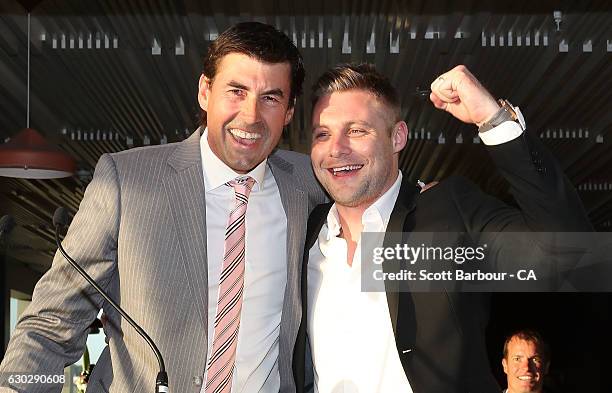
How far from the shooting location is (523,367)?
4957 mm

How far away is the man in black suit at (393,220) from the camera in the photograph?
1.75 m

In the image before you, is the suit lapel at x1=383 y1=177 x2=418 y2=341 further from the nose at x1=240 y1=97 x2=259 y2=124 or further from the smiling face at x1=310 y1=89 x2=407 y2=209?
the nose at x1=240 y1=97 x2=259 y2=124

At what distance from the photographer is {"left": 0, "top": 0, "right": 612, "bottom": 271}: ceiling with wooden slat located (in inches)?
215

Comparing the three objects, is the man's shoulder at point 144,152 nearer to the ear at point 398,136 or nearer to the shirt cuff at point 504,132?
the ear at point 398,136

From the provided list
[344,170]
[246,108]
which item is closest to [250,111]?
[246,108]

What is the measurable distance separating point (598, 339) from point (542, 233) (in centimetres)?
530

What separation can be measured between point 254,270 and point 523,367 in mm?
3309

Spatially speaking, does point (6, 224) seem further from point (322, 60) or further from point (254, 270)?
point (322, 60)

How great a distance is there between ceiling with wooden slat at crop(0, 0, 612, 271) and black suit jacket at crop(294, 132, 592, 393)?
3465 mm

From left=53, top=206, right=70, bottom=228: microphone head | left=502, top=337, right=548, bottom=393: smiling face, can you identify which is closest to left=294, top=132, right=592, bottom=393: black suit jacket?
left=53, top=206, right=70, bottom=228: microphone head

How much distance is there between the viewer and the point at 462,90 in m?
1.81

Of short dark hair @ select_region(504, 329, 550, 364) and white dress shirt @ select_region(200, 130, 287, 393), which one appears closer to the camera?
white dress shirt @ select_region(200, 130, 287, 393)

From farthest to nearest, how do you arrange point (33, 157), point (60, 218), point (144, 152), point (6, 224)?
1. point (33, 157)
2. point (144, 152)
3. point (6, 224)
4. point (60, 218)

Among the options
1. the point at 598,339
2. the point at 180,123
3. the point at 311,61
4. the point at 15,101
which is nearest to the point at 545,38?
the point at 311,61
